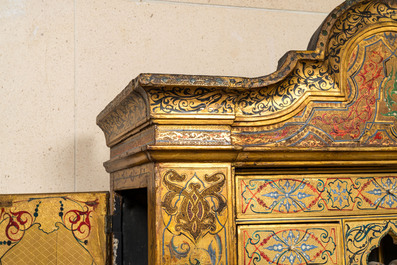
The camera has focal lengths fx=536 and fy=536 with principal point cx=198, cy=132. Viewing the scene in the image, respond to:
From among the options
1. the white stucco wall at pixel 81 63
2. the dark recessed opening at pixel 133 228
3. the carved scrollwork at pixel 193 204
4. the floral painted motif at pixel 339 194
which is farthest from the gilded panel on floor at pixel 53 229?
the floral painted motif at pixel 339 194

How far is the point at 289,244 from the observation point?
1338 millimetres

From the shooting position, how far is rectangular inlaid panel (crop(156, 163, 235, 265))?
122cm

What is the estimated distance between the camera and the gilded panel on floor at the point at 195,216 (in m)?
1.22

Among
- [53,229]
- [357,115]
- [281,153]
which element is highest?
[357,115]

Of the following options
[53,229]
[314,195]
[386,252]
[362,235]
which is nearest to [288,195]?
[314,195]

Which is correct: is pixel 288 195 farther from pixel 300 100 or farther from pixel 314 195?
pixel 300 100

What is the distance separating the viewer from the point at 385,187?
143 cm

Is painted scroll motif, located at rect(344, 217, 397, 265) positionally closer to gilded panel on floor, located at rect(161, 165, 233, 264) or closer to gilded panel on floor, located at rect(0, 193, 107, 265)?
gilded panel on floor, located at rect(161, 165, 233, 264)

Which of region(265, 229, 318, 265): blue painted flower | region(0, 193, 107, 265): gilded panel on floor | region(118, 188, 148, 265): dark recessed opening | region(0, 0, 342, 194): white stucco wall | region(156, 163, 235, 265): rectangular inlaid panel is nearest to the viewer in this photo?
region(156, 163, 235, 265): rectangular inlaid panel

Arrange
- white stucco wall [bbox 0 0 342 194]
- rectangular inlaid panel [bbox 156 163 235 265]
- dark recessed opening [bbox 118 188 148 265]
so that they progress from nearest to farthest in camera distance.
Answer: rectangular inlaid panel [bbox 156 163 235 265]
dark recessed opening [bbox 118 188 148 265]
white stucco wall [bbox 0 0 342 194]

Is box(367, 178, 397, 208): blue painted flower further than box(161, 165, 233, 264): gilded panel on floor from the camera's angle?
Yes

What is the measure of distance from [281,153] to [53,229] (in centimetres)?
82

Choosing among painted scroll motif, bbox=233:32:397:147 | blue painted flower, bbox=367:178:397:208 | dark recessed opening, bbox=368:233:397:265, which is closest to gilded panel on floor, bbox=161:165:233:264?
painted scroll motif, bbox=233:32:397:147

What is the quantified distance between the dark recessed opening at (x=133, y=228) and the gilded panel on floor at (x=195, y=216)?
63 centimetres
